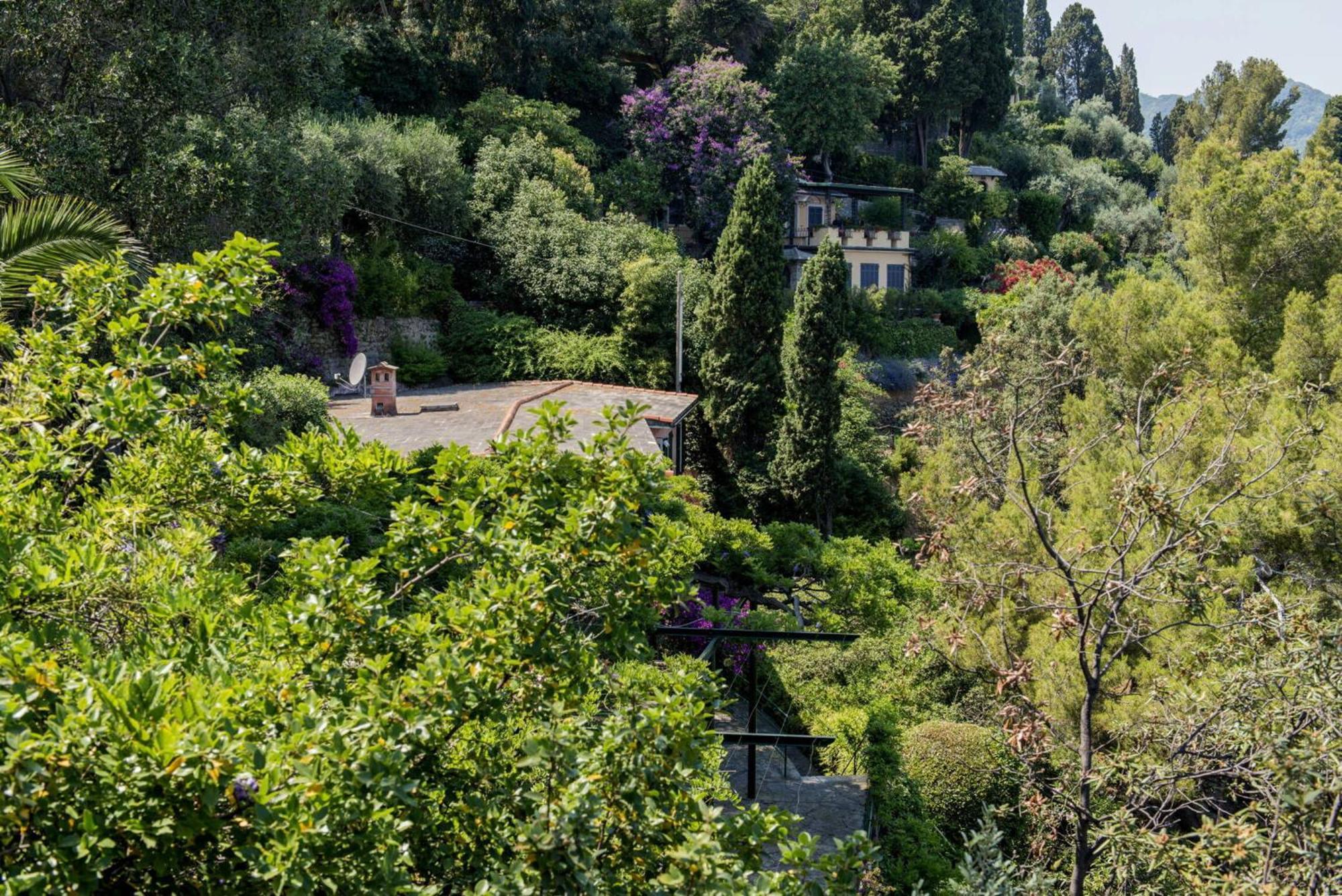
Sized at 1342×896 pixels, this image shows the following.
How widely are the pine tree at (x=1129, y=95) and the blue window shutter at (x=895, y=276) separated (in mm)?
43323

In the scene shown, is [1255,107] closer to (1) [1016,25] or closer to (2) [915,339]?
(1) [1016,25]

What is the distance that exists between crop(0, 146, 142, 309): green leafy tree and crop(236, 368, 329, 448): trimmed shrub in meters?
4.49

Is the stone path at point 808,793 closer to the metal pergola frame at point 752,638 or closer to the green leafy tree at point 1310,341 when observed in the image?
the metal pergola frame at point 752,638

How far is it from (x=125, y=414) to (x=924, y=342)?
3449cm

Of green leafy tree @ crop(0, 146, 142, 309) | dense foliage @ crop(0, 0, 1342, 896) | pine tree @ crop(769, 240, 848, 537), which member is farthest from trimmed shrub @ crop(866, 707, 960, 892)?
pine tree @ crop(769, 240, 848, 537)

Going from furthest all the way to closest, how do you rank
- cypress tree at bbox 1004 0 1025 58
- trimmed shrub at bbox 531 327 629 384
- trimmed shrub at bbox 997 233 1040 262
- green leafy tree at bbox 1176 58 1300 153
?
cypress tree at bbox 1004 0 1025 58 → green leafy tree at bbox 1176 58 1300 153 → trimmed shrub at bbox 997 233 1040 262 → trimmed shrub at bbox 531 327 629 384

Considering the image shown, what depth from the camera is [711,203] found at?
3675cm

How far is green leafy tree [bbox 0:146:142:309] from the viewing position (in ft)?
33.6

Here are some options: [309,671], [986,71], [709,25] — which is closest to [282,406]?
[309,671]

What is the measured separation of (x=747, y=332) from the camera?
2673 cm

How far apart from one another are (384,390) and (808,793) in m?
10.6

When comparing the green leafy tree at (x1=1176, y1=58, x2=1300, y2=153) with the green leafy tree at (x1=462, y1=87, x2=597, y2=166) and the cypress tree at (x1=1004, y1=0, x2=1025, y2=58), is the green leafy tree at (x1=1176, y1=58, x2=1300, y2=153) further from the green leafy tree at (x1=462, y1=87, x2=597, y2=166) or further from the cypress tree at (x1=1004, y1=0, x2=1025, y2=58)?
the green leafy tree at (x1=462, y1=87, x2=597, y2=166)

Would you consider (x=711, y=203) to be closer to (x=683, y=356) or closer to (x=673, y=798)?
(x=683, y=356)

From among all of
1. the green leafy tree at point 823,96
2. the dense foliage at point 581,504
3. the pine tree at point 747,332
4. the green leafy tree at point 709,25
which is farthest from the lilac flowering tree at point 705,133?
the pine tree at point 747,332
